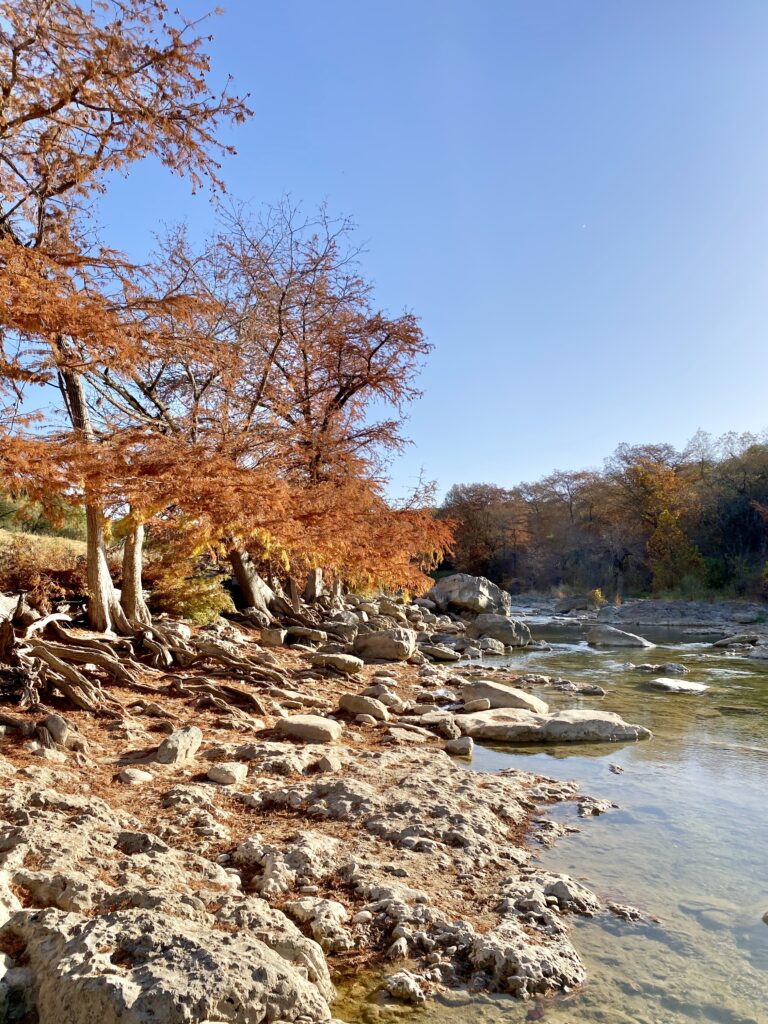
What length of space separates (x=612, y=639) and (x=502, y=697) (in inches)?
504

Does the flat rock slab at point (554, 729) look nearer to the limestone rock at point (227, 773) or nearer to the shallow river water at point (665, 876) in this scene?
the shallow river water at point (665, 876)

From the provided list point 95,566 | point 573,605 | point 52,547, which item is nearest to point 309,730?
point 95,566

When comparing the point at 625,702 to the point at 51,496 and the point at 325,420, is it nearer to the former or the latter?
the point at 325,420

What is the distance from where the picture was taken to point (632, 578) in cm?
4678

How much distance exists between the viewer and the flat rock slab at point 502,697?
10422 millimetres

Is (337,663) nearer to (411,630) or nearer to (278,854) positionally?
(411,630)

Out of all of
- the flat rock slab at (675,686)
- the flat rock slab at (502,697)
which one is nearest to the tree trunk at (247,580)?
the flat rock slab at (502,697)

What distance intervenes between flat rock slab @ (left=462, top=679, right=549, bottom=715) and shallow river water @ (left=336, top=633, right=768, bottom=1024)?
59.3 inches

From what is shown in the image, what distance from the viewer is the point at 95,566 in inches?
404

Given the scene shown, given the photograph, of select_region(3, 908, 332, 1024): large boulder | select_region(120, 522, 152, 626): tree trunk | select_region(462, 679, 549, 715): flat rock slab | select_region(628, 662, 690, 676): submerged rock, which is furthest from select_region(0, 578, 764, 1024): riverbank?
select_region(628, 662, 690, 676): submerged rock

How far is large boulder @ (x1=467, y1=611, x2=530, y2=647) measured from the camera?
21891mm

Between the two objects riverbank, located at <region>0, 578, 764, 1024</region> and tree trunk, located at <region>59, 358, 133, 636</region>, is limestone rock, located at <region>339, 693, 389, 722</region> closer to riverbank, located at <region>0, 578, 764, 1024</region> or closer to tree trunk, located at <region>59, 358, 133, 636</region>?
riverbank, located at <region>0, 578, 764, 1024</region>

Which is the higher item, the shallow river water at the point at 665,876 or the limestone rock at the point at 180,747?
the limestone rock at the point at 180,747

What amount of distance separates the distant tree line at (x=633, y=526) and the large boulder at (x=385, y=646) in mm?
20165
